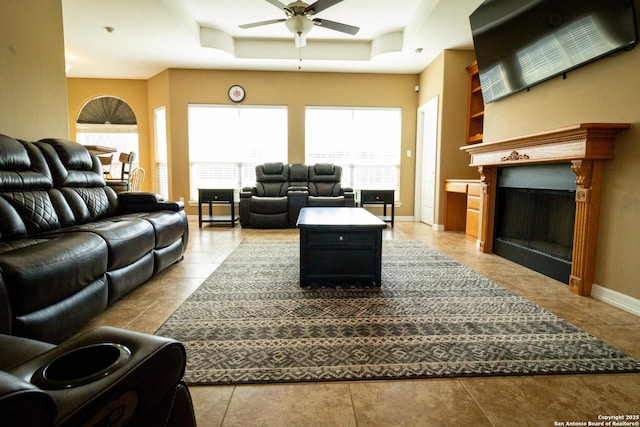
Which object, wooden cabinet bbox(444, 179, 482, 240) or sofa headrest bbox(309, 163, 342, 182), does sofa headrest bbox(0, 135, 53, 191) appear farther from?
wooden cabinet bbox(444, 179, 482, 240)

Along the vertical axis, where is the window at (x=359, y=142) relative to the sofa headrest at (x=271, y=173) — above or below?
above

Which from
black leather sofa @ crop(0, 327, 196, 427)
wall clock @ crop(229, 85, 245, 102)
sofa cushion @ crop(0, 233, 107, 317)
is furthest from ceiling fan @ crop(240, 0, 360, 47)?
black leather sofa @ crop(0, 327, 196, 427)

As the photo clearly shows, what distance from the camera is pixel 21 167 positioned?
2.16m

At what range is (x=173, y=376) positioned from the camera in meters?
0.75

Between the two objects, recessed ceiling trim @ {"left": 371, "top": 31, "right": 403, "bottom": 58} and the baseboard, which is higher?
recessed ceiling trim @ {"left": 371, "top": 31, "right": 403, "bottom": 58}

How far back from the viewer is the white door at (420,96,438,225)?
212 inches

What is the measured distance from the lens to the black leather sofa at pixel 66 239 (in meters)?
1.34

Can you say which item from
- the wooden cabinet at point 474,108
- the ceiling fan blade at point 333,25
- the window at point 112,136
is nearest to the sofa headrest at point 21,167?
the ceiling fan blade at point 333,25

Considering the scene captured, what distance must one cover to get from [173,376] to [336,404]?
0.66 metres

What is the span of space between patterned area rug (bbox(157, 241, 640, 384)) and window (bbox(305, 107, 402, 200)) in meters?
3.92

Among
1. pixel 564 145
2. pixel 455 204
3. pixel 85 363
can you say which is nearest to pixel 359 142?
pixel 455 204

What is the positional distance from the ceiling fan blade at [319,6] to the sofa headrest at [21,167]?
9.01 ft

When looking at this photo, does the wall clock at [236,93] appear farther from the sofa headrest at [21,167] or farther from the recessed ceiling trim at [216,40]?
the sofa headrest at [21,167]

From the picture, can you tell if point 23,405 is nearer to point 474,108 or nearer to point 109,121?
point 474,108
